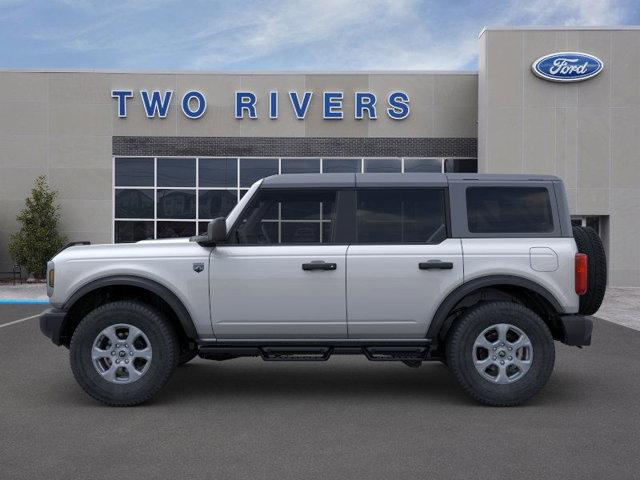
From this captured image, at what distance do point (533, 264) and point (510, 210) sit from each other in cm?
51

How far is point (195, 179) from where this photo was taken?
22766 millimetres

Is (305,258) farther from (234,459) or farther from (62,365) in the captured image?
(62,365)

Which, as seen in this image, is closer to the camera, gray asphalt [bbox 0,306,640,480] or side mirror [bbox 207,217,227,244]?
gray asphalt [bbox 0,306,640,480]

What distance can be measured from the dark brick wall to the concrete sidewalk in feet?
18.2

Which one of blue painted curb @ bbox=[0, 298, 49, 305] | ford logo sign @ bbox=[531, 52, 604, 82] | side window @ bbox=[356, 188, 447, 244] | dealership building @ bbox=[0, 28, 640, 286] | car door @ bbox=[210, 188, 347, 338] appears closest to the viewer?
car door @ bbox=[210, 188, 347, 338]

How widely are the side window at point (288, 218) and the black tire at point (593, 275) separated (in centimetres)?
224

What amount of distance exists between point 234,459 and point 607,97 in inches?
761

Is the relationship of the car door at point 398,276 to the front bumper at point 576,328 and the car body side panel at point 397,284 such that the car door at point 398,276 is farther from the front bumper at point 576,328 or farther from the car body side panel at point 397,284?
the front bumper at point 576,328

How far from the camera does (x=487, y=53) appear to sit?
2088 cm

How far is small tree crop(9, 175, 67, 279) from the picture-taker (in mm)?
21656

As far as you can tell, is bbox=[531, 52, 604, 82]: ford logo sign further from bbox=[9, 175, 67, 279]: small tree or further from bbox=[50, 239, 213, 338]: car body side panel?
bbox=[50, 239, 213, 338]: car body side panel

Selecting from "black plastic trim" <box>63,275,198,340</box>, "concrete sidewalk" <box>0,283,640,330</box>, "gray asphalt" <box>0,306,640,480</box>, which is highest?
"black plastic trim" <box>63,275,198,340</box>

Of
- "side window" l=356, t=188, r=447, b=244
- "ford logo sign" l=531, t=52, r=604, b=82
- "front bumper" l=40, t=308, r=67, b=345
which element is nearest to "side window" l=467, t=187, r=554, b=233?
"side window" l=356, t=188, r=447, b=244

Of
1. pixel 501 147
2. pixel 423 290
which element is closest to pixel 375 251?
pixel 423 290
